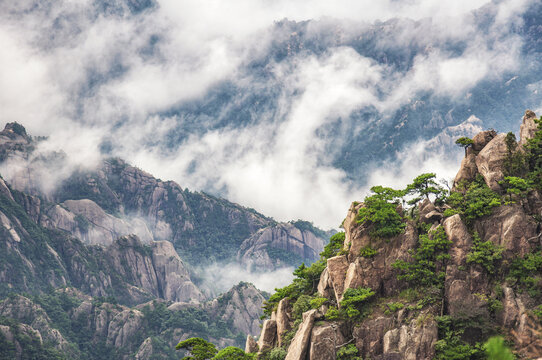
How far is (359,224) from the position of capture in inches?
2552

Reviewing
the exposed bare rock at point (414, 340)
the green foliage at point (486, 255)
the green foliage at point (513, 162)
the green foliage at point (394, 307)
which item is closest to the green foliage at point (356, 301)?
the green foliage at point (394, 307)

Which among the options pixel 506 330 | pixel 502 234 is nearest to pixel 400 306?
pixel 506 330

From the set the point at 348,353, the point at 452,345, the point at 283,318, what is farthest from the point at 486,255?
the point at 283,318

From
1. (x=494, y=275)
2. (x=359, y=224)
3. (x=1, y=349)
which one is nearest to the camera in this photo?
(x=494, y=275)

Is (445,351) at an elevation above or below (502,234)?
below

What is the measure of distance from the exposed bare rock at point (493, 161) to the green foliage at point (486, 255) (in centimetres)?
914

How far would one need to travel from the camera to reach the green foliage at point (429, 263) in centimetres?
5616

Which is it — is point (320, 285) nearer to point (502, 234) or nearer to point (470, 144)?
point (502, 234)

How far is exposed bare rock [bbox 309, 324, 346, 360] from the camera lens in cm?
5456

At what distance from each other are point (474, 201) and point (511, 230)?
19.4ft

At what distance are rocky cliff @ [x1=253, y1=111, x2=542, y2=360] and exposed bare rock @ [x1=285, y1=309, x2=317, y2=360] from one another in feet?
0.42

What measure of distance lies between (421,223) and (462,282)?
33.5 ft

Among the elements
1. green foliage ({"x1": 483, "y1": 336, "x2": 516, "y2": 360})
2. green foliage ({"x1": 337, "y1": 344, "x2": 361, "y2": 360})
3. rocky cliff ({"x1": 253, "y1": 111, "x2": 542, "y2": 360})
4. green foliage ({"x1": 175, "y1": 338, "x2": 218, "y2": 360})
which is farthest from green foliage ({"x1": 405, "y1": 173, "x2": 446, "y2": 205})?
green foliage ({"x1": 483, "y1": 336, "x2": 516, "y2": 360})

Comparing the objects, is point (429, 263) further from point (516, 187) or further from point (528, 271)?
point (516, 187)
